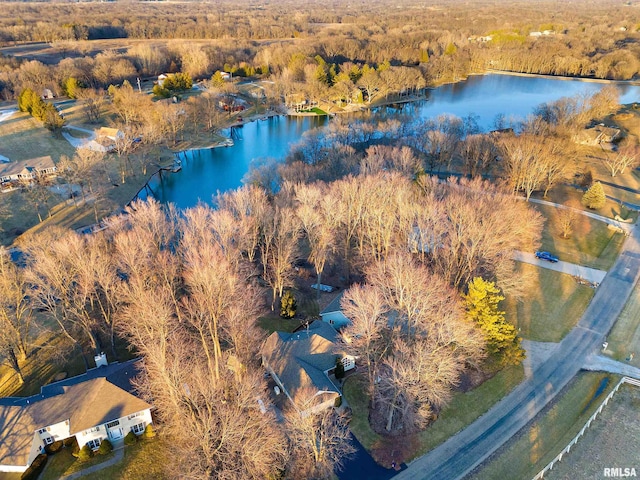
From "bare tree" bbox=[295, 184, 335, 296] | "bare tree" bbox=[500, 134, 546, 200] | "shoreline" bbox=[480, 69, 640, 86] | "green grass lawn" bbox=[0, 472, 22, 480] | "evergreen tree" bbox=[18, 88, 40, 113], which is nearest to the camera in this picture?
"green grass lawn" bbox=[0, 472, 22, 480]

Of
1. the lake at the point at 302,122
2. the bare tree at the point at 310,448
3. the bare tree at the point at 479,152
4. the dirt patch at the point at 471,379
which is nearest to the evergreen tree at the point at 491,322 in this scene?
the dirt patch at the point at 471,379

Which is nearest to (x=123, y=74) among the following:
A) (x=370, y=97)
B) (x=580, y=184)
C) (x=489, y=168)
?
(x=370, y=97)

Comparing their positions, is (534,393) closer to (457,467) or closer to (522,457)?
(522,457)

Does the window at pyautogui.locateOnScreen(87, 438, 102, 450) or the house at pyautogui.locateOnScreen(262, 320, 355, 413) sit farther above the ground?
the house at pyautogui.locateOnScreen(262, 320, 355, 413)

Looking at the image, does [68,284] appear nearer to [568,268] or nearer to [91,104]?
[568,268]

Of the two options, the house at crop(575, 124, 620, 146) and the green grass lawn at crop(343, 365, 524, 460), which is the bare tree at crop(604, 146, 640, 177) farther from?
the green grass lawn at crop(343, 365, 524, 460)

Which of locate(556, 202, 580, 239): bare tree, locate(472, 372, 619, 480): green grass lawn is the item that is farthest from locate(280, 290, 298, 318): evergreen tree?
locate(556, 202, 580, 239): bare tree

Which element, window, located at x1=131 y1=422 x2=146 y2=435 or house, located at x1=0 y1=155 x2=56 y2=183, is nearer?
window, located at x1=131 y1=422 x2=146 y2=435
